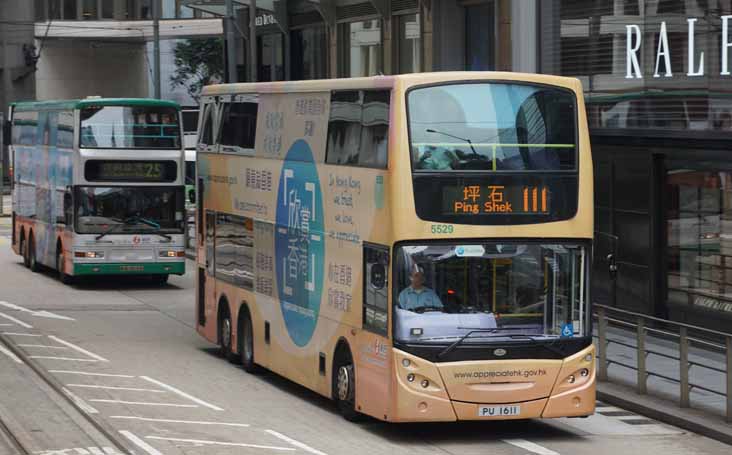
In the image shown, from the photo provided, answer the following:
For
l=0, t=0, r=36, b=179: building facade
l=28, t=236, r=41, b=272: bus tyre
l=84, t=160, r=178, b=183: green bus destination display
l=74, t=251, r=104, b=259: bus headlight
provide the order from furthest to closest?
l=0, t=0, r=36, b=179: building facade, l=28, t=236, r=41, b=272: bus tyre, l=74, t=251, r=104, b=259: bus headlight, l=84, t=160, r=178, b=183: green bus destination display

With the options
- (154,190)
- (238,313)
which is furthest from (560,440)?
(154,190)

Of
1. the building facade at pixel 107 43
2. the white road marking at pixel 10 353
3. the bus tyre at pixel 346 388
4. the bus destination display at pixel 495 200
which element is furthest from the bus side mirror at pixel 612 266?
the building facade at pixel 107 43

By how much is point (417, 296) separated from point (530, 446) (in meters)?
1.85

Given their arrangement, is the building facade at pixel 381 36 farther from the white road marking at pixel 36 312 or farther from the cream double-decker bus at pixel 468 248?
the cream double-decker bus at pixel 468 248

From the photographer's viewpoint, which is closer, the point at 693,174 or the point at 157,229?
the point at 693,174

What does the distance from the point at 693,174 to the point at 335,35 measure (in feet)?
54.1

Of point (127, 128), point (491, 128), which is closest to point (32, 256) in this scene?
point (127, 128)

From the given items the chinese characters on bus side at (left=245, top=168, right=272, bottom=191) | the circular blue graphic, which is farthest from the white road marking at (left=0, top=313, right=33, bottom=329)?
the circular blue graphic

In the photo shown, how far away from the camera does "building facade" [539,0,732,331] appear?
22.4m

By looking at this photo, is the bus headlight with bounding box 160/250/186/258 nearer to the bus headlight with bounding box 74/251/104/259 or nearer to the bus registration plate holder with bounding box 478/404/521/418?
the bus headlight with bounding box 74/251/104/259

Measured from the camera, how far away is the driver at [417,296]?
14984 millimetres

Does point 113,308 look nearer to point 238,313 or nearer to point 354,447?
point 238,313

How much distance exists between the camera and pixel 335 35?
38312mm

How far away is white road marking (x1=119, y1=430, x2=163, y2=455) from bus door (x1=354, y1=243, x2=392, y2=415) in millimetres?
2284
